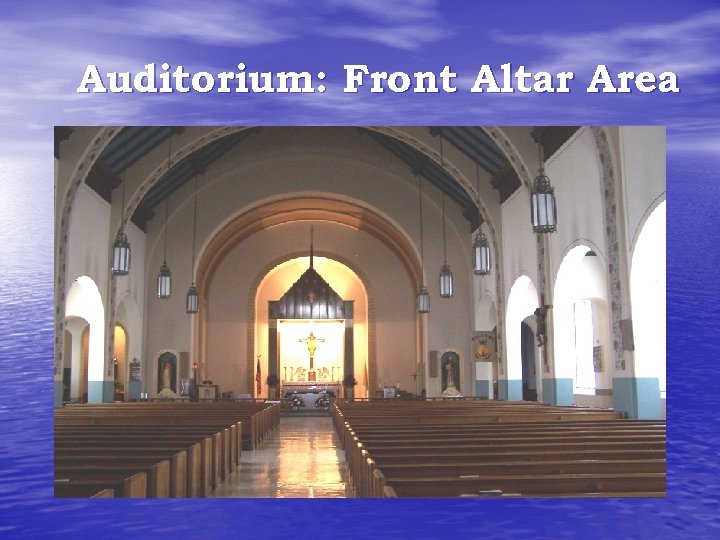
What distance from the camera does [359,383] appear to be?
26.5 metres

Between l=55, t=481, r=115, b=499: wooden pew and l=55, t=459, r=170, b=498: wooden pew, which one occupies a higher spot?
l=55, t=459, r=170, b=498: wooden pew

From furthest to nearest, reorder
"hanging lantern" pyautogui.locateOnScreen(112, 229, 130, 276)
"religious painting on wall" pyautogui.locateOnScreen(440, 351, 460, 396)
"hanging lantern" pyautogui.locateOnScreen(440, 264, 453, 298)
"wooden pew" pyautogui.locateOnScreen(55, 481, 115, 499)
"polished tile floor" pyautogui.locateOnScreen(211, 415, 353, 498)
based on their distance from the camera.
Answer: "religious painting on wall" pyautogui.locateOnScreen(440, 351, 460, 396)
"hanging lantern" pyautogui.locateOnScreen(440, 264, 453, 298)
"hanging lantern" pyautogui.locateOnScreen(112, 229, 130, 276)
"polished tile floor" pyautogui.locateOnScreen(211, 415, 353, 498)
"wooden pew" pyautogui.locateOnScreen(55, 481, 115, 499)

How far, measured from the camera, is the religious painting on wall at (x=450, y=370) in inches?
854

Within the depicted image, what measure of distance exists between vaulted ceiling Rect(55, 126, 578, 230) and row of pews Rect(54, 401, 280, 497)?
556 centimetres

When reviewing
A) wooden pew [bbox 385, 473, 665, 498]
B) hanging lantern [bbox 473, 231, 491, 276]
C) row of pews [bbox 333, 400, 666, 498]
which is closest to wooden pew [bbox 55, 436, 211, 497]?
row of pews [bbox 333, 400, 666, 498]

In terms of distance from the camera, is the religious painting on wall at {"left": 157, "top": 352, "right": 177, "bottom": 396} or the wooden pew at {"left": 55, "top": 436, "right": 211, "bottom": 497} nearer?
the wooden pew at {"left": 55, "top": 436, "right": 211, "bottom": 497}

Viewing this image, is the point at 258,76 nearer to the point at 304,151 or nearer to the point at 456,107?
the point at 456,107

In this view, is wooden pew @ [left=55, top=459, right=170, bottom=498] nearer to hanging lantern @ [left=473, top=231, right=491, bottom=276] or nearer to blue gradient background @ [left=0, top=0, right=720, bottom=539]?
blue gradient background @ [left=0, top=0, right=720, bottom=539]

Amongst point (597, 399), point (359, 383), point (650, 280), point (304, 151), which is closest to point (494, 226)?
point (597, 399)

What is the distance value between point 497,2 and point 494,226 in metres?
12.2

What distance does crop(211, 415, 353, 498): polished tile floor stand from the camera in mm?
8297

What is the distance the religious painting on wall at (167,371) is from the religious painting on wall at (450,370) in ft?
22.3

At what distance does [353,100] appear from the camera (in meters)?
6.21

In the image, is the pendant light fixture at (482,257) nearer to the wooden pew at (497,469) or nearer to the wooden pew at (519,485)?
the wooden pew at (497,469)
